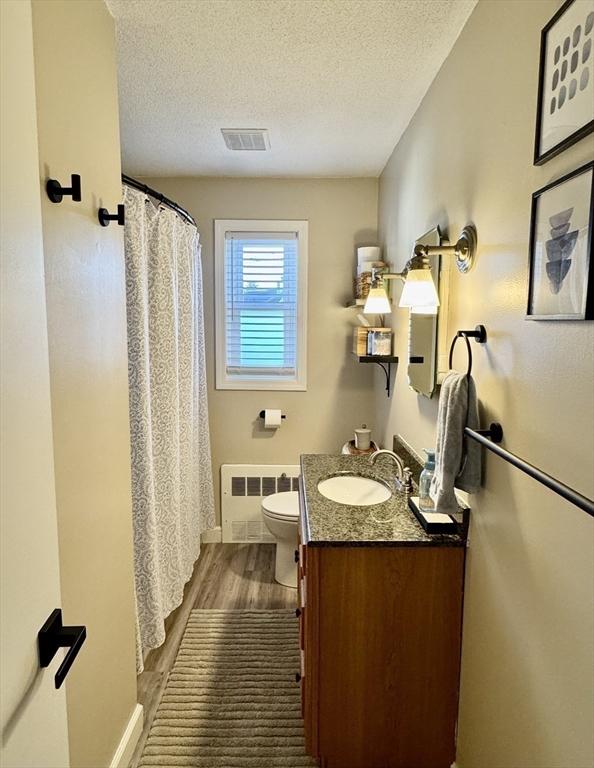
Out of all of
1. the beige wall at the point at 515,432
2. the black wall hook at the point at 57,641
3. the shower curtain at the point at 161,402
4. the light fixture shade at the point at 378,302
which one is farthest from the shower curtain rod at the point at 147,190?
the black wall hook at the point at 57,641

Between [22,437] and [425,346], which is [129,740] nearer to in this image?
[22,437]

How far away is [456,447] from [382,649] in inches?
28.3

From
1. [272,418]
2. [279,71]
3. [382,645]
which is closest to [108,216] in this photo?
[279,71]

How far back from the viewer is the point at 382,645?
61.0 inches

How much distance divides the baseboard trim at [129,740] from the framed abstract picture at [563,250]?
184 centimetres

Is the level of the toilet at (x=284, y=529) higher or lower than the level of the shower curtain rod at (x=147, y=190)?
lower

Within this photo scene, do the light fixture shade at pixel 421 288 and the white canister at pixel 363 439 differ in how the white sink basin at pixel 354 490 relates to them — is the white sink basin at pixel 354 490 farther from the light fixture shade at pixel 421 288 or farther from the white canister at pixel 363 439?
the light fixture shade at pixel 421 288

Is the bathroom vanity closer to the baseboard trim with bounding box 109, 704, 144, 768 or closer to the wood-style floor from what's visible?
the baseboard trim with bounding box 109, 704, 144, 768

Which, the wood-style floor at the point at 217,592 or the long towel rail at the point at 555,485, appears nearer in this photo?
the long towel rail at the point at 555,485

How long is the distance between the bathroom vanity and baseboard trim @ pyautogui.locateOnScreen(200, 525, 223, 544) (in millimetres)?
1913

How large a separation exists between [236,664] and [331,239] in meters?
2.49

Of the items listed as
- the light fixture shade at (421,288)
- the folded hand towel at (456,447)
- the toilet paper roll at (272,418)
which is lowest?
the toilet paper roll at (272,418)

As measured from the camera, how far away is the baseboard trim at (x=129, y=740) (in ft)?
5.29

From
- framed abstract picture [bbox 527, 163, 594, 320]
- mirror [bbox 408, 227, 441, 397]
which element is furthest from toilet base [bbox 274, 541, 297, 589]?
framed abstract picture [bbox 527, 163, 594, 320]
